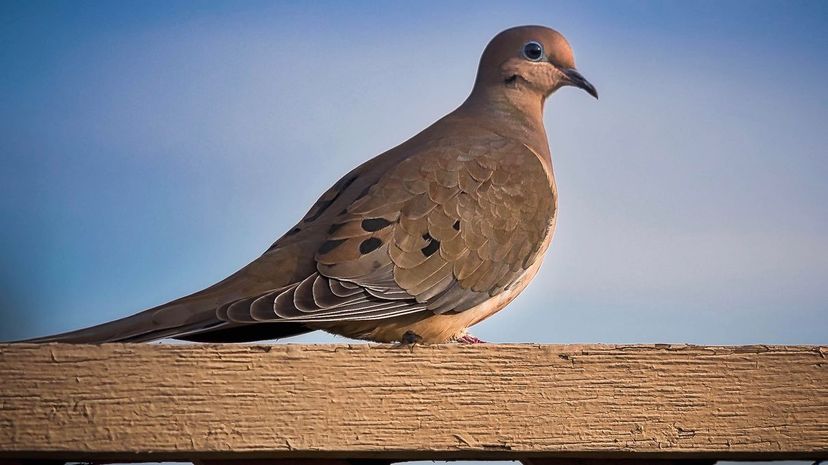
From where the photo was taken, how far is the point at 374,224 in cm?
294

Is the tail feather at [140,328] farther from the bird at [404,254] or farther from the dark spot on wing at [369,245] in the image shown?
the dark spot on wing at [369,245]

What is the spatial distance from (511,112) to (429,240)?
37.0 inches

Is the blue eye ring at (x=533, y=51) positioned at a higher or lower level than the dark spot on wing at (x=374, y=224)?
higher

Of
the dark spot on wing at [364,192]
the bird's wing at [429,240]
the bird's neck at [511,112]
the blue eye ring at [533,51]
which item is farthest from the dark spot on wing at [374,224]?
the blue eye ring at [533,51]

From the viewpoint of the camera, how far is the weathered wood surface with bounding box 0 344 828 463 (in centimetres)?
179

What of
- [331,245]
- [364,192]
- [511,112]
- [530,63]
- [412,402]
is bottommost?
[412,402]

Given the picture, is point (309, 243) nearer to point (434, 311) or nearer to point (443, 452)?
point (434, 311)

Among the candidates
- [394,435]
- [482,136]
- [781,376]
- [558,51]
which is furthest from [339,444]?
[558,51]

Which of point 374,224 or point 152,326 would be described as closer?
point 152,326

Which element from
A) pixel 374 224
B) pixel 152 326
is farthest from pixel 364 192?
pixel 152 326

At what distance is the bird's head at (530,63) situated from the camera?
3.87 m

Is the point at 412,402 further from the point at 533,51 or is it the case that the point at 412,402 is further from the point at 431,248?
the point at 533,51

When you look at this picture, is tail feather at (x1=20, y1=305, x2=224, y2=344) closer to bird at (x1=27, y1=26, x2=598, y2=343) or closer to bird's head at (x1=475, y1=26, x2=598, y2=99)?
bird at (x1=27, y1=26, x2=598, y2=343)

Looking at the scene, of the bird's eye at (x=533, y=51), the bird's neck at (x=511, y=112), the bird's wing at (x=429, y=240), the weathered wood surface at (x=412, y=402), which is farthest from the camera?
the bird's eye at (x=533, y=51)
